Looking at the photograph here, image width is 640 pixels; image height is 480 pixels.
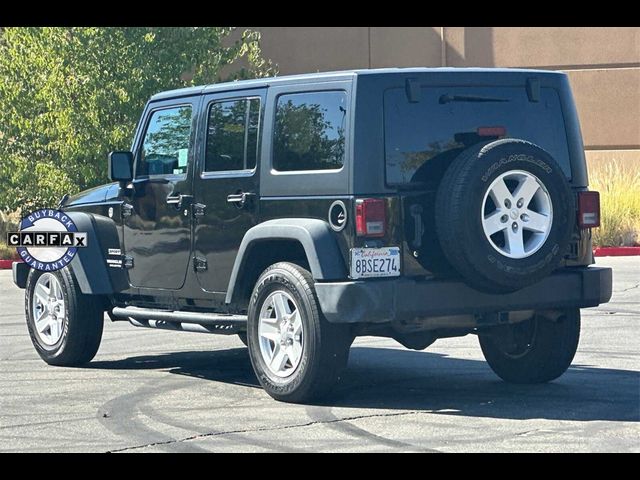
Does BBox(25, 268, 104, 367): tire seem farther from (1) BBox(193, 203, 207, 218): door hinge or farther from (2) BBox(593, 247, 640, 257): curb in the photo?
(2) BBox(593, 247, 640, 257): curb

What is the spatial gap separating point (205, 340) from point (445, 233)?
4629mm

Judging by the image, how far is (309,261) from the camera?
27.6 feet

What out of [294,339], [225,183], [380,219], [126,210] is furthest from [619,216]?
[380,219]

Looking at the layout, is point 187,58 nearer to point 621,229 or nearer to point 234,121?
point 621,229

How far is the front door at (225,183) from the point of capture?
923 cm

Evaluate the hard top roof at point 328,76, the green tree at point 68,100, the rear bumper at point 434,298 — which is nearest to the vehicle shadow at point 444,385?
the rear bumper at point 434,298

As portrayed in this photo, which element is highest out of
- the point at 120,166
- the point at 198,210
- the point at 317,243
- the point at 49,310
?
the point at 120,166

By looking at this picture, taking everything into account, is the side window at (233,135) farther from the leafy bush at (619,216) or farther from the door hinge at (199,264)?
the leafy bush at (619,216)

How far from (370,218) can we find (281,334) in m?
1.02

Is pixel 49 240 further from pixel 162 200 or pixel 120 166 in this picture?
pixel 162 200

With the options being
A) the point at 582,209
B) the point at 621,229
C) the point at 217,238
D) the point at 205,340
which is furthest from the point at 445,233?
the point at 621,229

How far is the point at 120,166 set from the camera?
10.4 m

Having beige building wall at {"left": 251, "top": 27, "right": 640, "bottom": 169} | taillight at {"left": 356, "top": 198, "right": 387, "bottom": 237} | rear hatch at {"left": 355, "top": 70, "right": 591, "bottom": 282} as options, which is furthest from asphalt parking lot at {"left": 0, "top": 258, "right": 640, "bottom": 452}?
beige building wall at {"left": 251, "top": 27, "right": 640, "bottom": 169}

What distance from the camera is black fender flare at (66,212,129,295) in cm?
1055
